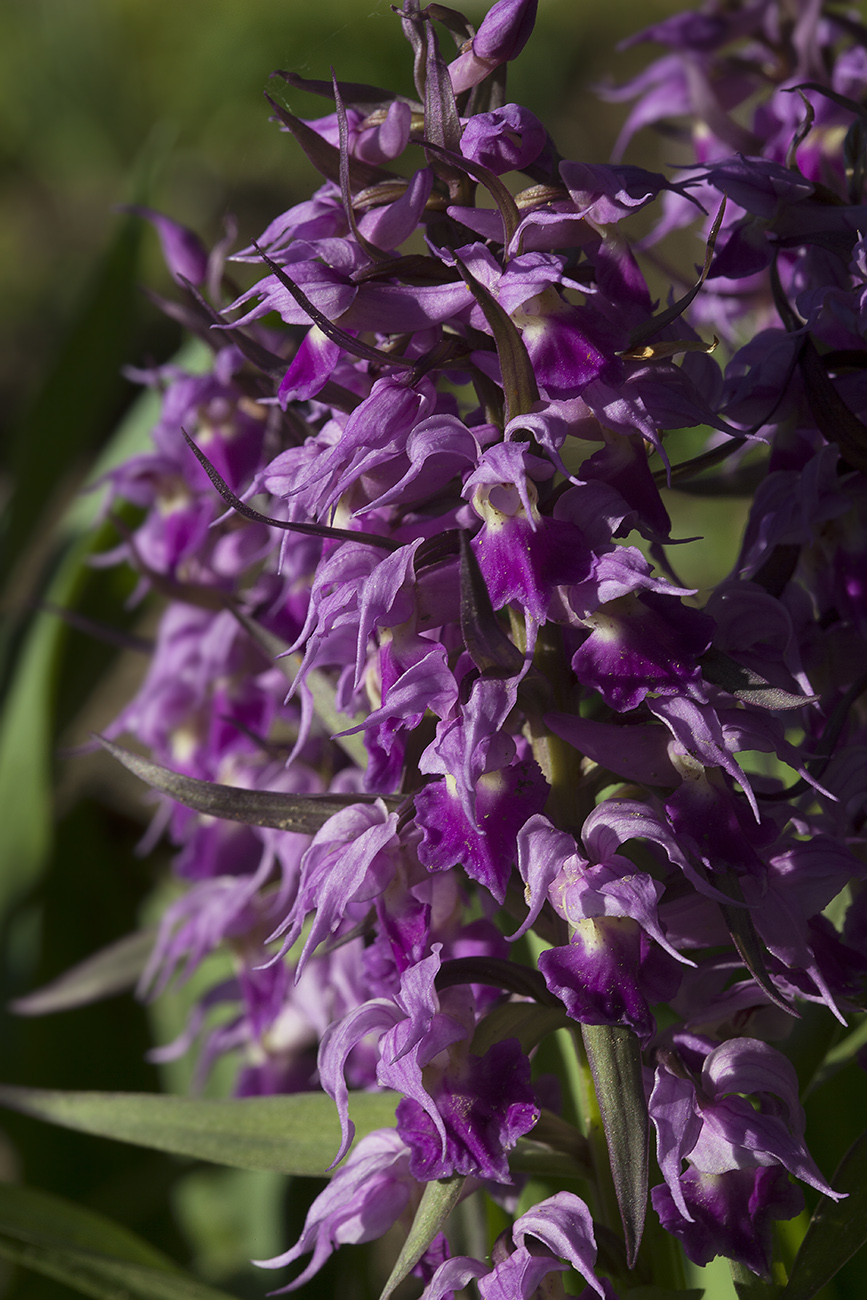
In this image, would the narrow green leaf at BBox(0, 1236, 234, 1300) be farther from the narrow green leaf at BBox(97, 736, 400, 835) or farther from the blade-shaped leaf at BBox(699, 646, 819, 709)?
the blade-shaped leaf at BBox(699, 646, 819, 709)

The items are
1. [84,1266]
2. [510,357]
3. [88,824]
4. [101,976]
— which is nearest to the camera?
[510,357]

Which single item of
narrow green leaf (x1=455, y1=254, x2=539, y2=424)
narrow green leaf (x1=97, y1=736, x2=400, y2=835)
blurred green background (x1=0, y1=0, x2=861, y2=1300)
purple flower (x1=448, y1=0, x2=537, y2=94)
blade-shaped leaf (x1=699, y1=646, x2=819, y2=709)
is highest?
purple flower (x1=448, y1=0, x2=537, y2=94)

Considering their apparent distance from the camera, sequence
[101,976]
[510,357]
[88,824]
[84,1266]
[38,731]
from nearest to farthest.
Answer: [510,357] → [84,1266] → [101,976] → [38,731] → [88,824]

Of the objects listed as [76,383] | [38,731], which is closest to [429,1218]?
[38,731]

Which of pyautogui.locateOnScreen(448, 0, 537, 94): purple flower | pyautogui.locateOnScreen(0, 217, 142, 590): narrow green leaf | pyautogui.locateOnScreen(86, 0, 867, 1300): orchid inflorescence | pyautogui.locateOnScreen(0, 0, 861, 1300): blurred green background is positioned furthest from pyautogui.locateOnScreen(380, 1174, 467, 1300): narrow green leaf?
pyautogui.locateOnScreen(0, 217, 142, 590): narrow green leaf

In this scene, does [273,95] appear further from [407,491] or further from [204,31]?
[204,31]

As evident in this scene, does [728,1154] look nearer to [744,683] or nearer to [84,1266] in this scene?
[744,683]
